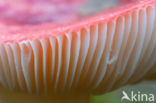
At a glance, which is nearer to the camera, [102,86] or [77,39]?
[77,39]

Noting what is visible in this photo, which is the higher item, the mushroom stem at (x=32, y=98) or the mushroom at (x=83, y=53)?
the mushroom at (x=83, y=53)

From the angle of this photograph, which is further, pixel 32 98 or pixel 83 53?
pixel 32 98

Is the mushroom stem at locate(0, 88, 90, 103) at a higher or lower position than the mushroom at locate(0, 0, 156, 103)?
lower

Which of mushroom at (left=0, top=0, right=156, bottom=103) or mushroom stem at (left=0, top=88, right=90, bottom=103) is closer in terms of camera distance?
mushroom at (left=0, top=0, right=156, bottom=103)

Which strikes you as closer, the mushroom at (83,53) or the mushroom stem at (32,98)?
the mushroom at (83,53)

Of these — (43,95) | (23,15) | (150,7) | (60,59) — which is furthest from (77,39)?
(23,15)

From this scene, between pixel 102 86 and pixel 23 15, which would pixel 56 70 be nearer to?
pixel 102 86

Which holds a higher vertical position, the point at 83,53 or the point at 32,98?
the point at 83,53

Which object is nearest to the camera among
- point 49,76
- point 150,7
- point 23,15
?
point 150,7
